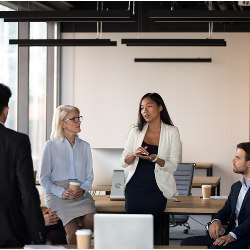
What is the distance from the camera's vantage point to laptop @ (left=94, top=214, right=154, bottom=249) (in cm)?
324

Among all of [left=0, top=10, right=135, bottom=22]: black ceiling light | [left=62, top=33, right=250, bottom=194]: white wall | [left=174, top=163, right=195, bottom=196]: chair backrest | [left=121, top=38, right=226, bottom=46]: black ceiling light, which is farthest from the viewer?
[left=62, top=33, right=250, bottom=194]: white wall

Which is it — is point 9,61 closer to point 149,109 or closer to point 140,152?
point 149,109

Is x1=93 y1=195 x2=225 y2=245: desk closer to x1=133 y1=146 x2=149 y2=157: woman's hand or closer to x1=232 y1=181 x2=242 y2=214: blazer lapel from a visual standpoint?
x1=232 y1=181 x2=242 y2=214: blazer lapel

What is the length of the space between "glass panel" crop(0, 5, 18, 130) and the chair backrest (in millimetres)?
3280

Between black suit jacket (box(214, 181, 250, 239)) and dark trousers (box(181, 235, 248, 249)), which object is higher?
black suit jacket (box(214, 181, 250, 239))

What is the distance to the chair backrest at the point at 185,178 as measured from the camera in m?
8.30

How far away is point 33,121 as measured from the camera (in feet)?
38.9

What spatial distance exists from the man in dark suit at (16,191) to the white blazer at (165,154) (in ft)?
6.54

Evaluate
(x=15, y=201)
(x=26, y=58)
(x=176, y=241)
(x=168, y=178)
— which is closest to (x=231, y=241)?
(x=168, y=178)

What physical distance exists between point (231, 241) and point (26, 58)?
23.3 feet

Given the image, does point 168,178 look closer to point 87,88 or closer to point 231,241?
point 231,241

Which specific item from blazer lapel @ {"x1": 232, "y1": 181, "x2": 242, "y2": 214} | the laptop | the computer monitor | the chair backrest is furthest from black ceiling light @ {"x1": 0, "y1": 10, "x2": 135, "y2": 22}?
the laptop

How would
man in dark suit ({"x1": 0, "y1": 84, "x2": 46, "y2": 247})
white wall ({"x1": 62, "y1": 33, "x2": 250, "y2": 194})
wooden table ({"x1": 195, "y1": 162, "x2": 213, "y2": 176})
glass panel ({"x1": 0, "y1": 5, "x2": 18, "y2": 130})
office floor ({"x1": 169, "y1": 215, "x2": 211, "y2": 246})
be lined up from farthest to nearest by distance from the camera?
1. white wall ({"x1": 62, "y1": 33, "x2": 250, "y2": 194})
2. wooden table ({"x1": 195, "y1": 162, "x2": 213, "y2": 176})
3. glass panel ({"x1": 0, "y1": 5, "x2": 18, "y2": 130})
4. office floor ({"x1": 169, "y1": 215, "x2": 211, "y2": 246})
5. man in dark suit ({"x1": 0, "y1": 84, "x2": 46, "y2": 247})

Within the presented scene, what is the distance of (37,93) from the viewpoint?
12.0m
